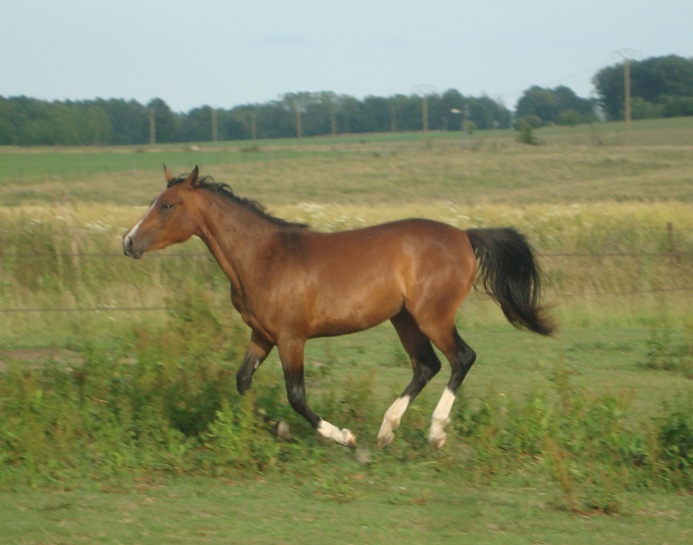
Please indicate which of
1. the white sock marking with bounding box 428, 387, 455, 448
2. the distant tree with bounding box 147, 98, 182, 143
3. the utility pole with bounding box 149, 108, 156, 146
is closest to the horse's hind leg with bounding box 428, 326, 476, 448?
the white sock marking with bounding box 428, 387, 455, 448

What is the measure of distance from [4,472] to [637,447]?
407cm

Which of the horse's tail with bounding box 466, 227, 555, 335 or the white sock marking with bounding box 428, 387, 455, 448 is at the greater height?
the horse's tail with bounding box 466, 227, 555, 335

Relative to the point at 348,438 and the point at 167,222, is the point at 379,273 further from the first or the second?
the point at 167,222

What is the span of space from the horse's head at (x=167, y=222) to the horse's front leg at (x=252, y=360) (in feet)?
2.90

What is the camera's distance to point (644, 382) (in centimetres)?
950

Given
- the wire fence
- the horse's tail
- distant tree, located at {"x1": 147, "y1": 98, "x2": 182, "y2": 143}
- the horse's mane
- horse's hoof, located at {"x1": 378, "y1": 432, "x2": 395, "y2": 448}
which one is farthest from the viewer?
distant tree, located at {"x1": 147, "y1": 98, "x2": 182, "y2": 143}

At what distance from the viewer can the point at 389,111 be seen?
8025 centimetres

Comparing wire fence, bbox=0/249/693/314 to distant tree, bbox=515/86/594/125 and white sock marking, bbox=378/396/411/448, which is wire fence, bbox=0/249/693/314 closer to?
white sock marking, bbox=378/396/411/448

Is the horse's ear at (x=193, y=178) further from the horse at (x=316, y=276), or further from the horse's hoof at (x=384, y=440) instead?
the horse's hoof at (x=384, y=440)

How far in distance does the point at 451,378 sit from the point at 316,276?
123 centimetres

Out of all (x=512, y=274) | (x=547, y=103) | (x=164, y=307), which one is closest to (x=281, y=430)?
(x=512, y=274)

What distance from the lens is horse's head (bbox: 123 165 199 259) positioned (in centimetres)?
674

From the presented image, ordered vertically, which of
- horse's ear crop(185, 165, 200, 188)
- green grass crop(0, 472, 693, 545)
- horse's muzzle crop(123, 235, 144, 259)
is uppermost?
horse's ear crop(185, 165, 200, 188)

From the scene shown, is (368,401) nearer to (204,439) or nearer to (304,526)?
(204,439)
